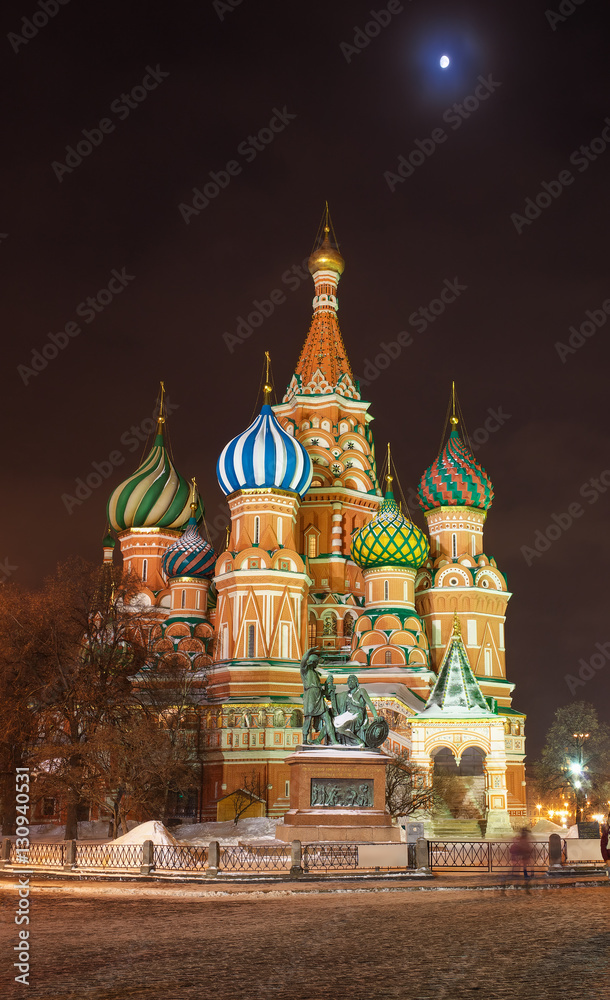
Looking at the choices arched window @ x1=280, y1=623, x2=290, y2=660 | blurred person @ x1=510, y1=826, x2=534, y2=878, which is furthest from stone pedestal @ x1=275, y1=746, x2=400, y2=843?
arched window @ x1=280, y1=623, x2=290, y2=660

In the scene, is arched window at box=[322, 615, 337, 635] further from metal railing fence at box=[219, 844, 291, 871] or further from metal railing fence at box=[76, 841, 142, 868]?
metal railing fence at box=[76, 841, 142, 868]

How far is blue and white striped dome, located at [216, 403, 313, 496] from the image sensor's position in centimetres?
4375

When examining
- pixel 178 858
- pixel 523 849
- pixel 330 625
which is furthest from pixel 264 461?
pixel 523 849

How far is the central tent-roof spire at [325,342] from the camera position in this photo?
5284 cm

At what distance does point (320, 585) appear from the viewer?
48.6m

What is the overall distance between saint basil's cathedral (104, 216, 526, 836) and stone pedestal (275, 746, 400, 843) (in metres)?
10.2

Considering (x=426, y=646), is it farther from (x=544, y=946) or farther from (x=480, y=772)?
(x=544, y=946)

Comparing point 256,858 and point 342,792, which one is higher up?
point 342,792

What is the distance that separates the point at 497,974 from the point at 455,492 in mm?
40228

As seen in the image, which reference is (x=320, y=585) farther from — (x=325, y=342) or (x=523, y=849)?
(x=523, y=849)

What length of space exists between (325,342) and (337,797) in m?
35.1

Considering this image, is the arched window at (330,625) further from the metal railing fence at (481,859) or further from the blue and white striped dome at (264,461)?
the metal railing fence at (481,859)

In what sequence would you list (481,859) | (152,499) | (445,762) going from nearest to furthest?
(481,859), (445,762), (152,499)

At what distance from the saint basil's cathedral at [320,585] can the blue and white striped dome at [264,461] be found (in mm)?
60
